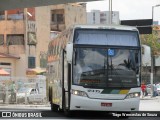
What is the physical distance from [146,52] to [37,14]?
49775 millimetres

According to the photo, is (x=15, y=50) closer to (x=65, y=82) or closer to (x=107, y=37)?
(x=65, y=82)

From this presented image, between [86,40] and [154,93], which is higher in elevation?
[86,40]

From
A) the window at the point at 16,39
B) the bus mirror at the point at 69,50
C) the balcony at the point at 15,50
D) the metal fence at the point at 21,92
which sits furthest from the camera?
the window at the point at 16,39

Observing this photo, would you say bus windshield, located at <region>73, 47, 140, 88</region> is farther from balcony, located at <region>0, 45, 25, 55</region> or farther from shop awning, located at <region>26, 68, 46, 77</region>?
balcony, located at <region>0, 45, 25, 55</region>

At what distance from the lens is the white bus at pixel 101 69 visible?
1805cm

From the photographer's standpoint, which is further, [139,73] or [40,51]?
[40,51]

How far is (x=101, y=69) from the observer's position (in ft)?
60.0

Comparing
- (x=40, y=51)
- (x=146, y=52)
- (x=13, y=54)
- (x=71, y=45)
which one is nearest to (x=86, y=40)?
(x=71, y=45)

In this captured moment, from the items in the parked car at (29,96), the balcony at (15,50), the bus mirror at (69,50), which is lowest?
the parked car at (29,96)

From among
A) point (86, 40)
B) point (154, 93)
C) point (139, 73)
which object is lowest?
point (154, 93)

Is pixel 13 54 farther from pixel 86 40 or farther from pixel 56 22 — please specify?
pixel 86 40

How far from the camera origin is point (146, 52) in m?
18.6

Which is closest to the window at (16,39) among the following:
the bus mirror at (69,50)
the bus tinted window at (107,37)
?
the bus tinted window at (107,37)

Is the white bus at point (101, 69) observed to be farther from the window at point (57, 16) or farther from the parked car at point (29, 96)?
the window at point (57, 16)
